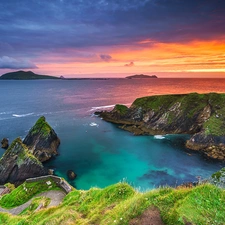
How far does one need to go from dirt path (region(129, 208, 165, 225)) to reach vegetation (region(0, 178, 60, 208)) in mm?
26432

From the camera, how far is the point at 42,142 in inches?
2233

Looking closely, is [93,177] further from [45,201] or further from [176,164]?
[176,164]

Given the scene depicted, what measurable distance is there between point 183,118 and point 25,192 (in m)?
61.4

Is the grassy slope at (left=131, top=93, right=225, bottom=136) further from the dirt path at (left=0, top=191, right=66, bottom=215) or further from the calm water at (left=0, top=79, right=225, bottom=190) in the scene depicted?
the dirt path at (left=0, top=191, right=66, bottom=215)

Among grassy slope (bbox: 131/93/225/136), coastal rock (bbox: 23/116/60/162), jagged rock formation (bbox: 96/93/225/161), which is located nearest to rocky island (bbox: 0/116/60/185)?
coastal rock (bbox: 23/116/60/162)

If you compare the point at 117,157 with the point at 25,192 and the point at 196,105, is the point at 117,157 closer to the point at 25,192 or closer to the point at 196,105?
the point at 25,192

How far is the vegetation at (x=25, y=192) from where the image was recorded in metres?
31.5

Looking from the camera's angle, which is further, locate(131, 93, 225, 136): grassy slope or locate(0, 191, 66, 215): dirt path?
locate(131, 93, 225, 136): grassy slope

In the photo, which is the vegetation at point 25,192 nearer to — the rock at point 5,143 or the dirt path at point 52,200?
the dirt path at point 52,200

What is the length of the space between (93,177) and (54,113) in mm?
67834

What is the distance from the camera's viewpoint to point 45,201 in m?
28.4

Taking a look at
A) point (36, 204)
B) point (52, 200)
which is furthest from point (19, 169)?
point (36, 204)

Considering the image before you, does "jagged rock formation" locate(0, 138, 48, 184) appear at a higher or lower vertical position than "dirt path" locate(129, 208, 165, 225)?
lower

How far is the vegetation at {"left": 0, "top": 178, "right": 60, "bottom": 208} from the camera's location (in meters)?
31.5
